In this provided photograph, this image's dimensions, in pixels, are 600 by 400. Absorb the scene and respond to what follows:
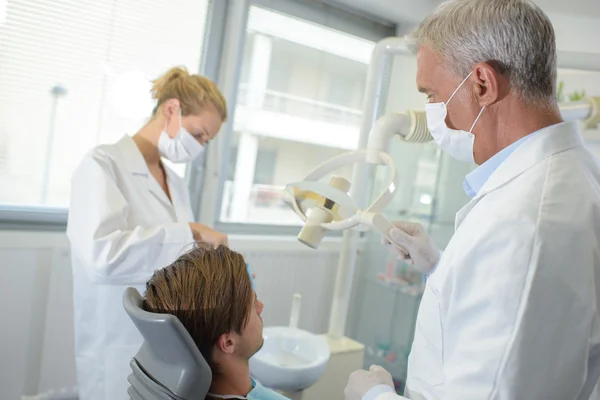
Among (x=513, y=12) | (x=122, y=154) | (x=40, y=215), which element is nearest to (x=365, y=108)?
(x=122, y=154)

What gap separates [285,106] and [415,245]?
5.55ft

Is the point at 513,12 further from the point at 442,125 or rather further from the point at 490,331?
the point at 490,331

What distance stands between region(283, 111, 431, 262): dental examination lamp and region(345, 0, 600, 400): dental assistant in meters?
0.33

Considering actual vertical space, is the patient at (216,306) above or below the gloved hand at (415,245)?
below

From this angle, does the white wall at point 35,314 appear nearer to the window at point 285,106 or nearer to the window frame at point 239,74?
the window frame at point 239,74

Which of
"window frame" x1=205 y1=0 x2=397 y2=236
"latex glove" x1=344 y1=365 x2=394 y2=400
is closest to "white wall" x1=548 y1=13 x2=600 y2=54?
"window frame" x1=205 y1=0 x2=397 y2=236

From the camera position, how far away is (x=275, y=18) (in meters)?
2.75

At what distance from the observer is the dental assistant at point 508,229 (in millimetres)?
704

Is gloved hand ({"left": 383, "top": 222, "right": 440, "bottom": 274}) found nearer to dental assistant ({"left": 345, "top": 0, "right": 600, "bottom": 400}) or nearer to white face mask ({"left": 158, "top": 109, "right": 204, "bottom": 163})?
dental assistant ({"left": 345, "top": 0, "right": 600, "bottom": 400})

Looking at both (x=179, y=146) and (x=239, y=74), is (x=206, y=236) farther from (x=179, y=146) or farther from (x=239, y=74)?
(x=239, y=74)

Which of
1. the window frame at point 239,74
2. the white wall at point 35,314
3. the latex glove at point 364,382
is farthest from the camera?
Answer: the window frame at point 239,74

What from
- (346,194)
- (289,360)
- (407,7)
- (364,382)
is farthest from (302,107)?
(364,382)

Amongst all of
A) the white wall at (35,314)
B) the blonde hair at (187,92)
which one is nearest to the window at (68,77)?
the white wall at (35,314)

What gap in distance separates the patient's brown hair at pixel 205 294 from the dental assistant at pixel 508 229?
12.4 inches
